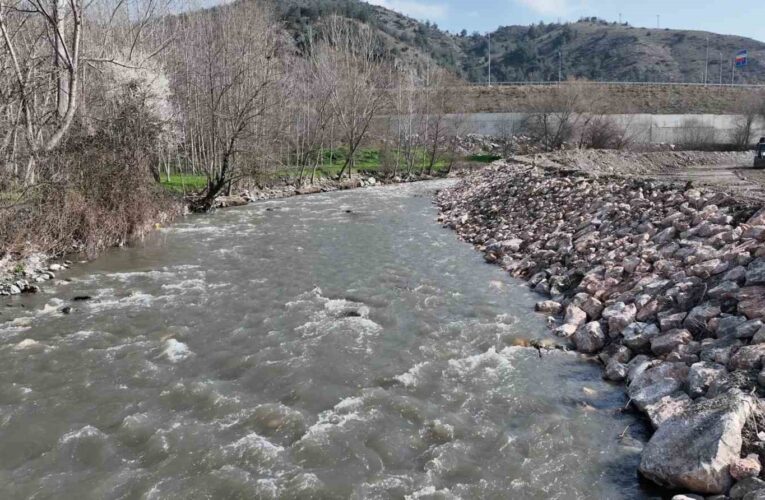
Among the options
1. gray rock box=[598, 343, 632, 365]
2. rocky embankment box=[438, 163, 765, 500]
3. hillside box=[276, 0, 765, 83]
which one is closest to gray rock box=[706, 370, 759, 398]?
rocky embankment box=[438, 163, 765, 500]

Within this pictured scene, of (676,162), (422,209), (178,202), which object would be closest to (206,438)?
(178,202)

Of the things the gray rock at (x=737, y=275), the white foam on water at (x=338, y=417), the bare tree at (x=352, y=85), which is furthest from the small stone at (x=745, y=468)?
the bare tree at (x=352, y=85)

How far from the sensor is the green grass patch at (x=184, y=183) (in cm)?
A: 2300

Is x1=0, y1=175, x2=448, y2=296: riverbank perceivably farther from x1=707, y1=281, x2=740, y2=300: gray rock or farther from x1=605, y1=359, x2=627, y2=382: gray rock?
x1=707, y1=281, x2=740, y2=300: gray rock

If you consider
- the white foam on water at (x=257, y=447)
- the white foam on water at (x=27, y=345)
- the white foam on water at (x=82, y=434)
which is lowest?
the white foam on water at (x=257, y=447)

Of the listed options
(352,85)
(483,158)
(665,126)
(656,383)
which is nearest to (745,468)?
(656,383)

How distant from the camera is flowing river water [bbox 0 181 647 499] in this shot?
4.80 meters

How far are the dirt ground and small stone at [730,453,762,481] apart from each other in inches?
692

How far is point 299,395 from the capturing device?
6258 millimetres

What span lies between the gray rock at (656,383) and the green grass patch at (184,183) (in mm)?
19942

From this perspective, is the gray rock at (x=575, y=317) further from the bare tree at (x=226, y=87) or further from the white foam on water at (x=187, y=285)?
the bare tree at (x=226, y=87)

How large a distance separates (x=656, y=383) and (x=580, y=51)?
438 ft

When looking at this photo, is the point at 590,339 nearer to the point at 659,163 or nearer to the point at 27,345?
the point at 27,345

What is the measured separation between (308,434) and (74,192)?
985cm
